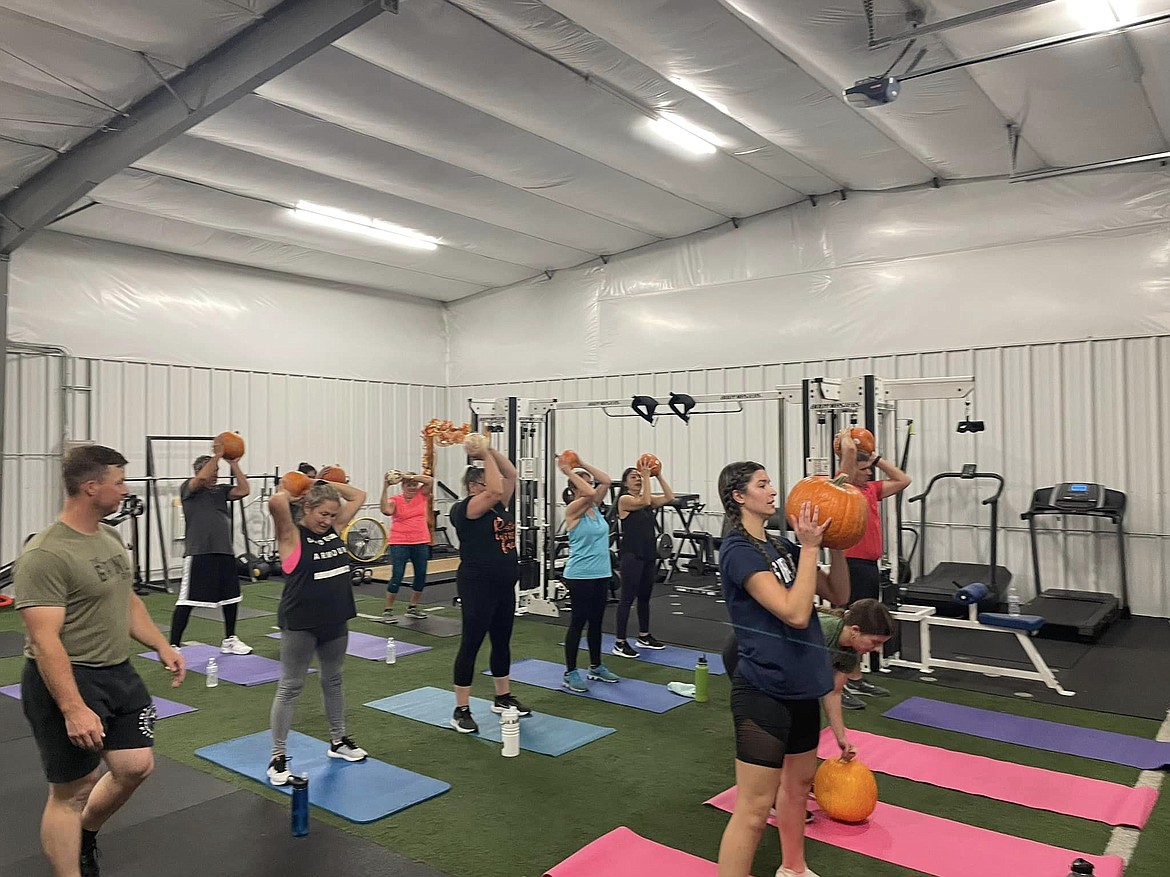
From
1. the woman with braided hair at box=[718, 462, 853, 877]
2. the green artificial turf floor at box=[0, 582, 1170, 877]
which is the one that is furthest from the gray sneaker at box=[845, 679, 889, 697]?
the woman with braided hair at box=[718, 462, 853, 877]

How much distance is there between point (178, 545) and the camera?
10188mm

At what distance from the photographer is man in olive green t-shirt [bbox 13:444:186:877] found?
2480 mm

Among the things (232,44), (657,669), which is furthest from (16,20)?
(657,669)

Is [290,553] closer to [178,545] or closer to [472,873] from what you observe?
[472,873]

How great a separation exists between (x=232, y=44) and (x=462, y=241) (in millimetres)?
5034

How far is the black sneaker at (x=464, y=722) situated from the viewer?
181 inches

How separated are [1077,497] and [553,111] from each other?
19.2ft

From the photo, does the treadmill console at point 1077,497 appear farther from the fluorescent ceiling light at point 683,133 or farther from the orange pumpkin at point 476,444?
the orange pumpkin at point 476,444

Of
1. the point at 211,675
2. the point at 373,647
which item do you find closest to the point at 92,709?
the point at 211,675

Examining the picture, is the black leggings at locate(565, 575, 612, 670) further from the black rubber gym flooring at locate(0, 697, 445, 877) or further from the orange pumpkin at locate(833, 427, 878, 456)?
the black rubber gym flooring at locate(0, 697, 445, 877)

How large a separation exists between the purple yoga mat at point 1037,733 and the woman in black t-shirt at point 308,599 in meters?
3.17

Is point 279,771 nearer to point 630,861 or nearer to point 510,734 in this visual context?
point 510,734

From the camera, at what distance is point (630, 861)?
124 inches

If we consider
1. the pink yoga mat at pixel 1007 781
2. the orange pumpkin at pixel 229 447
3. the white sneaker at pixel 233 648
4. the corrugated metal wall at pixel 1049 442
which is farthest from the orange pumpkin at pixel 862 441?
the white sneaker at pixel 233 648
